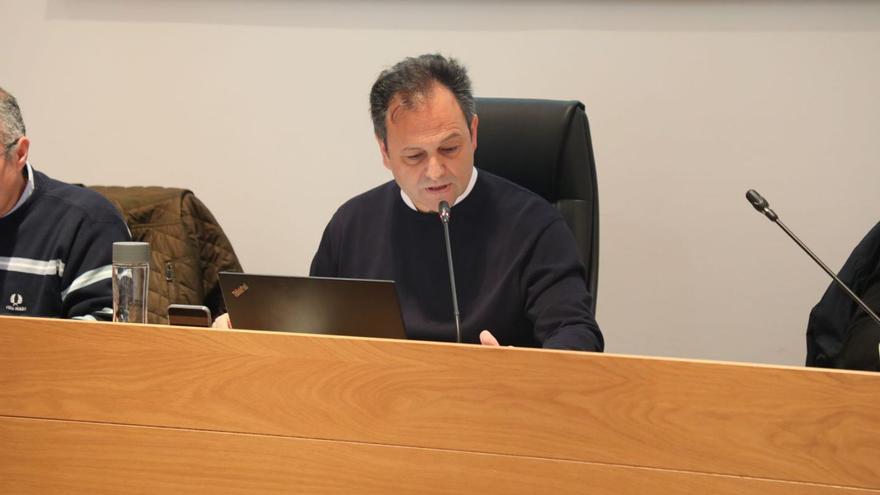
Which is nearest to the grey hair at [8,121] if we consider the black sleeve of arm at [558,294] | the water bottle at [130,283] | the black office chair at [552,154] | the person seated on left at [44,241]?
the person seated on left at [44,241]

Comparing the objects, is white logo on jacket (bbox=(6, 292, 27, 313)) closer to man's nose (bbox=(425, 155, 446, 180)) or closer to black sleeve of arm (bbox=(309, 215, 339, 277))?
black sleeve of arm (bbox=(309, 215, 339, 277))

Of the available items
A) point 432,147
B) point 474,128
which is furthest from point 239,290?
point 474,128

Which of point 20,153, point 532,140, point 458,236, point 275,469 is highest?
point 532,140

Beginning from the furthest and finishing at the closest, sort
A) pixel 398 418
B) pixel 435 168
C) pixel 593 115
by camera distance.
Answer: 1. pixel 593 115
2. pixel 435 168
3. pixel 398 418

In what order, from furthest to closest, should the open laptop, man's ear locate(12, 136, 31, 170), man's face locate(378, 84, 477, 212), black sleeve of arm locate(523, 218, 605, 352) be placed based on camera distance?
man's ear locate(12, 136, 31, 170) < man's face locate(378, 84, 477, 212) < black sleeve of arm locate(523, 218, 605, 352) < the open laptop

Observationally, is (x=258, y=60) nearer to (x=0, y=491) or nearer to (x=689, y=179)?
(x=689, y=179)

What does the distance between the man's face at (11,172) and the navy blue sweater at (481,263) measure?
2.07 feet

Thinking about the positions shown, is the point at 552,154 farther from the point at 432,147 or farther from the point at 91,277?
the point at 91,277

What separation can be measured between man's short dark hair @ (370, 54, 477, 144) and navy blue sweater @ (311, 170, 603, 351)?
21 centimetres

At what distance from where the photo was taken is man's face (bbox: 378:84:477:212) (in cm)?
189

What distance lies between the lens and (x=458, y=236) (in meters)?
2.01

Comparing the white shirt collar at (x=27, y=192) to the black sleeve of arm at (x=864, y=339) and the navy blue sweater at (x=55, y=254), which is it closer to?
the navy blue sweater at (x=55, y=254)

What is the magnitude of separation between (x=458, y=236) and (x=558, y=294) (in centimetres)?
26

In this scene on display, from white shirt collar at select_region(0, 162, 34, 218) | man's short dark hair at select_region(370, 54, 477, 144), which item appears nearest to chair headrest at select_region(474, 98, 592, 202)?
man's short dark hair at select_region(370, 54, 477, 144)
